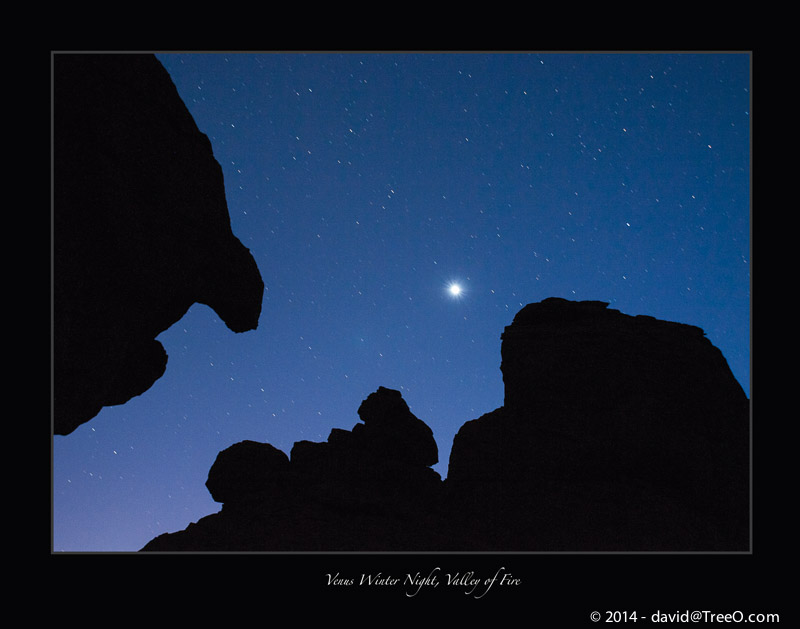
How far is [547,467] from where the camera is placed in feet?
71.5

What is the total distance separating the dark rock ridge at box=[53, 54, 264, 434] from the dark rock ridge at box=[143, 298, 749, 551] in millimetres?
7893

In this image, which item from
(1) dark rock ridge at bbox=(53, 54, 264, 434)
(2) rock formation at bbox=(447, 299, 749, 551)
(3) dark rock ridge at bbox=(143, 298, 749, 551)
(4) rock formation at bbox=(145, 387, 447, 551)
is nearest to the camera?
(1) dark rock ridge at bbox=(53, 54, 264, 434)

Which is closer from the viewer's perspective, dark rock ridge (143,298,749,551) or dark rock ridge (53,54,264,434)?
dark rock ridge (53,54,264,434)

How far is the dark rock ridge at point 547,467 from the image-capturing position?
57.4 feet

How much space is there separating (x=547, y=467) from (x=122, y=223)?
22349mm

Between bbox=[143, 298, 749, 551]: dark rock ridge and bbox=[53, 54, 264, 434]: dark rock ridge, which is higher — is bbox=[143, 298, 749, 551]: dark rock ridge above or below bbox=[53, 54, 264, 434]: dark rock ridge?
below

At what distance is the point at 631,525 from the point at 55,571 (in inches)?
784

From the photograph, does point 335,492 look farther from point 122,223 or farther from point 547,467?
point 122,223

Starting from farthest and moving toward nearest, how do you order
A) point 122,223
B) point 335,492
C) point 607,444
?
point 607,444 → point 335,492 → point 122,223

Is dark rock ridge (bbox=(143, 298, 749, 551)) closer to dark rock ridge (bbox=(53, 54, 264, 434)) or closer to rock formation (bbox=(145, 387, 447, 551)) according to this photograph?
rock formation (bbox=(145, 387, 447, 551))

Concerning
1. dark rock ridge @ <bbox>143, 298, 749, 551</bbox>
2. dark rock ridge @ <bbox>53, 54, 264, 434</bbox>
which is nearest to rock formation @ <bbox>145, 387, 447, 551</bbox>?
dark rock ridge @ <bbox>143, 298, 749, 551</bbox>

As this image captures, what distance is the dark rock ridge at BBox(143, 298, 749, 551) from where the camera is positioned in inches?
688

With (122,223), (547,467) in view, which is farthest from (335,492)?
(122,223)
